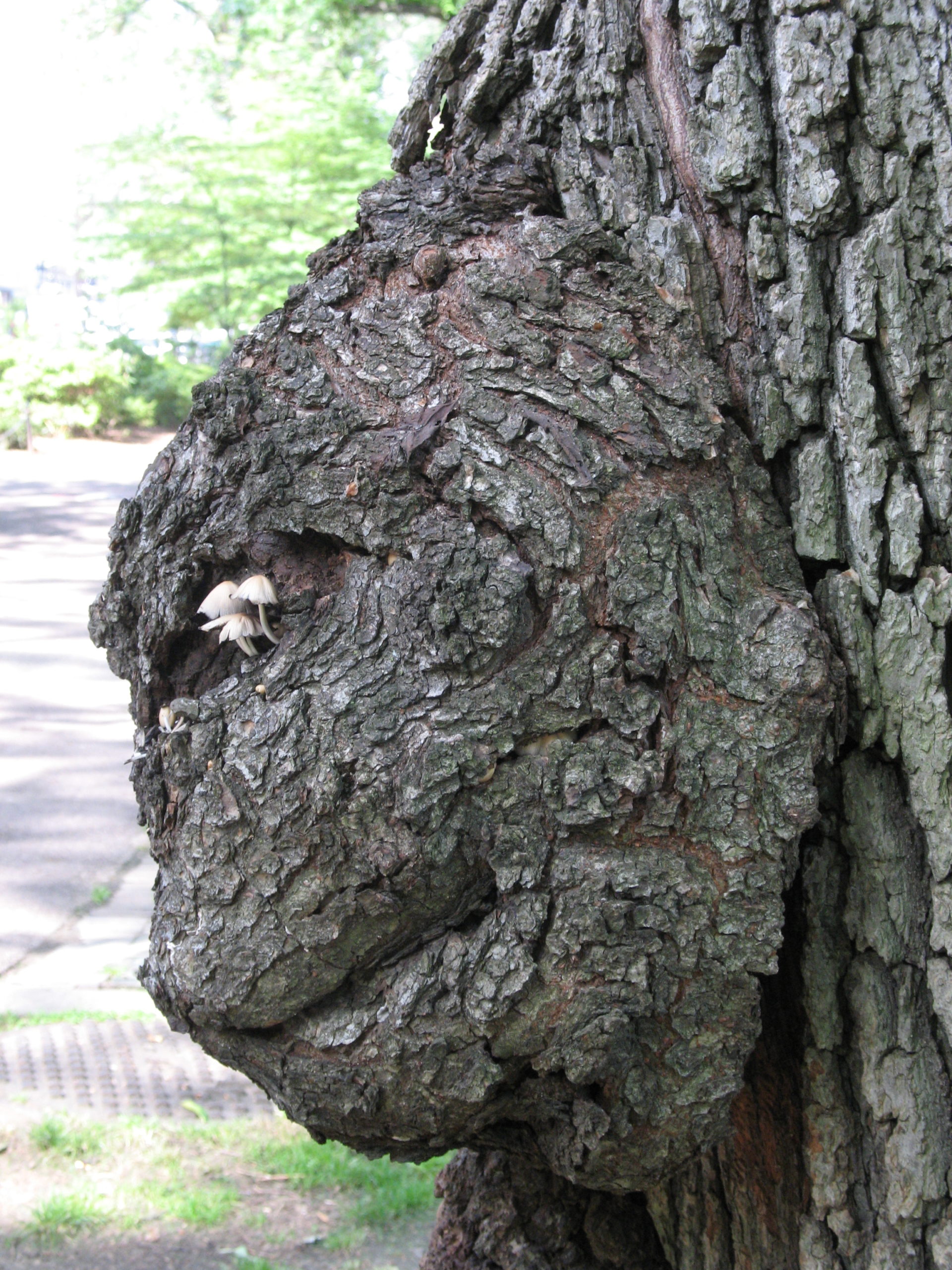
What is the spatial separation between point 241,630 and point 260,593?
0.21ft

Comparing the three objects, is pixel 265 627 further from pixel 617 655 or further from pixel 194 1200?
pixel 194 1200

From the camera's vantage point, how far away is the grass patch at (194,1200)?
331 centimetres

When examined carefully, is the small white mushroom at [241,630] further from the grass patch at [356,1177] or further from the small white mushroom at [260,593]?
the grass patch at [356,1177]

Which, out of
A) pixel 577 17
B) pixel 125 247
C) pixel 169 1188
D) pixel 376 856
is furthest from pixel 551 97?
pixel 125 247

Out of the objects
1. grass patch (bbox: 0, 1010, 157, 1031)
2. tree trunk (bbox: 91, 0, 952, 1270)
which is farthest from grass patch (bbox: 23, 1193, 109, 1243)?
tree trunk (bbox: 91, 0, 952, 1270)

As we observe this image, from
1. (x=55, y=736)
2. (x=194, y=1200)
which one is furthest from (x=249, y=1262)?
(x=55, y=736)

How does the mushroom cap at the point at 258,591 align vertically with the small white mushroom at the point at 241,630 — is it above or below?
above

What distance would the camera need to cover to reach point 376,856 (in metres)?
1.31

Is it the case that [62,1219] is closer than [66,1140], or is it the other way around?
[62,1219]

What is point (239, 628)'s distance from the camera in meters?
1.50

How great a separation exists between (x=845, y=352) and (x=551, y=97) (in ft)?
2.03

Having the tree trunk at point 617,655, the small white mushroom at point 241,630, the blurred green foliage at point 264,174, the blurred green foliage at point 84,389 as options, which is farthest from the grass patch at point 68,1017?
the blurred green foliage at point 84,389

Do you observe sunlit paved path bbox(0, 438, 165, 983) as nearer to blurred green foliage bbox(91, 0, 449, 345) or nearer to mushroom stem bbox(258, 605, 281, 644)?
blurred green foliage bbox(91, 0, 449, 345)

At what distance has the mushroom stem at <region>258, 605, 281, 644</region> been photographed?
59.0 inches
